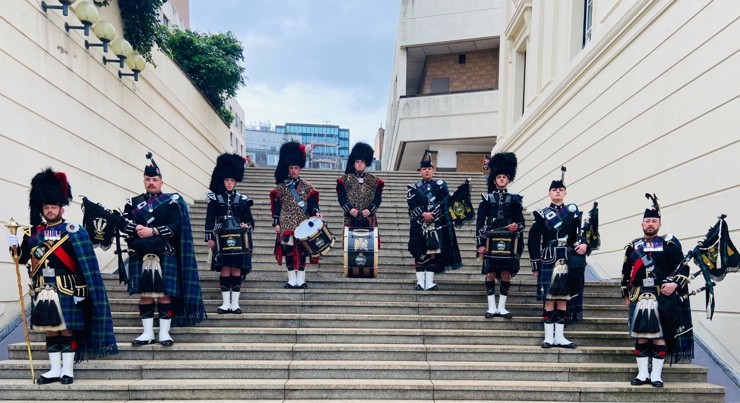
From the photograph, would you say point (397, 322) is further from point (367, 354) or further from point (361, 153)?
point (361, 153)

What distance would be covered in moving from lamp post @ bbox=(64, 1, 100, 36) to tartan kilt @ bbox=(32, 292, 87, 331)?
4.28m

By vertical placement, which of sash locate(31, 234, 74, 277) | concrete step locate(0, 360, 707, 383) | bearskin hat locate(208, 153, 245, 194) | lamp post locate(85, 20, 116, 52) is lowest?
concrete step locate(0, 360, 707, 383)

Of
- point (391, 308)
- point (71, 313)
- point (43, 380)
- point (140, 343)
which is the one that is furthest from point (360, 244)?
point (43, 380)

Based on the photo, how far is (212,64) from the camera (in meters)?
12.9

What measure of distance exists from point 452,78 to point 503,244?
679 inches

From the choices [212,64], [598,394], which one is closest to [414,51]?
[212,64]

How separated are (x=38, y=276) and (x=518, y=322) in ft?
17.5

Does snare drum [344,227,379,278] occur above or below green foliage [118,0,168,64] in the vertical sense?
below

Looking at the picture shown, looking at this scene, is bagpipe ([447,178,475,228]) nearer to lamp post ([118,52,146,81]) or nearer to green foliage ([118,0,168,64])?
lamp post ([118,52,146,81])

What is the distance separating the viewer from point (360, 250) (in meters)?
6.73

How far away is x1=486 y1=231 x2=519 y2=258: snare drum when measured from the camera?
230 inches

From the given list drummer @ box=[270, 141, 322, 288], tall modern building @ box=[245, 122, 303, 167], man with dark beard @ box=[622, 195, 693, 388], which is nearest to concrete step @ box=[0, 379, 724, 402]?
man with dark beard @ box=[622, 195, 693, 388]

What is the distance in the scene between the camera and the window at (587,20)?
9727 mm

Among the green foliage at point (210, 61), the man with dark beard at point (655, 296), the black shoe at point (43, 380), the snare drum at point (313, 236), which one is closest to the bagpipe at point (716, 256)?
the man with dark beard at point (655, 296)
